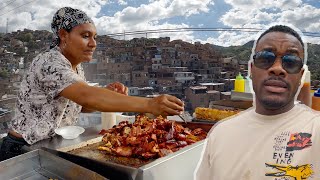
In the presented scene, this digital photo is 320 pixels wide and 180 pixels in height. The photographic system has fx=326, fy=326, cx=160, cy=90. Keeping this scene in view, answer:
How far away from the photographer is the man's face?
4.45 ft

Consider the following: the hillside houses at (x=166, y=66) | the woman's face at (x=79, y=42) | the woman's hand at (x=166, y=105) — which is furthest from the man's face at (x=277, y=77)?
the hillside houses at (x=166, y=66)

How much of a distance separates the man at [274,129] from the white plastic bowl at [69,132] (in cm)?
171

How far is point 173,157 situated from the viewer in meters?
2.19

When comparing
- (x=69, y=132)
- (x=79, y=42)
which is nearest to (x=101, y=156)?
(x=69, y=132)

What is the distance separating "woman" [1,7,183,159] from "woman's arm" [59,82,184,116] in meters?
0.01

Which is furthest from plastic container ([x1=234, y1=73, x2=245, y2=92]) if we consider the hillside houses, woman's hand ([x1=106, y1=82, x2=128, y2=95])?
the hillside houses

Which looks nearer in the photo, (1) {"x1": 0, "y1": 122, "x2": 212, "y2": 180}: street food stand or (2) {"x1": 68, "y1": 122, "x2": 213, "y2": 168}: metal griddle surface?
(1) {"x1": 0, "y1": 122, "x2": 212, "y2": 180}: street food stand

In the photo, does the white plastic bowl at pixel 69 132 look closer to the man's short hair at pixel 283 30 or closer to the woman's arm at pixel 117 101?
the woman's arm at pixel 117 101

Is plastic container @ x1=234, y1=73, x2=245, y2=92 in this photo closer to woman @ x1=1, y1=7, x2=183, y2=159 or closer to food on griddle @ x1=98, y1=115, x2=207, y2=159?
food on griddle @ x1=98, y1=115, x2=207, y2=159

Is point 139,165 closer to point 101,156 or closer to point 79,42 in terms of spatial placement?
point 101,156

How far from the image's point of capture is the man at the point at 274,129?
1312mm

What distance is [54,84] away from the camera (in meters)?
2.59

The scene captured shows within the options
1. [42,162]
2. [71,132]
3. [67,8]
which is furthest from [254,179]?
[67,8]

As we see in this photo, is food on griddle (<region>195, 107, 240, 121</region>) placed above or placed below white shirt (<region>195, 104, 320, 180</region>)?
below
